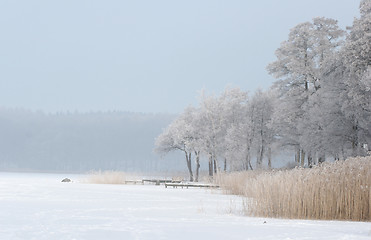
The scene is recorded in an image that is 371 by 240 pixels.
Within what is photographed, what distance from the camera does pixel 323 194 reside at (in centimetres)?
1092

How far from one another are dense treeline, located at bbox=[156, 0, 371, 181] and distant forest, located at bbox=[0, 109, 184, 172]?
78920 millimetres

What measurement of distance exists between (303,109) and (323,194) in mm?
19224

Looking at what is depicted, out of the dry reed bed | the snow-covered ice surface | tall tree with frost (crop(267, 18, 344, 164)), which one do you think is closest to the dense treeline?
tall tree with frost (crop(267, 18, 344, 164))

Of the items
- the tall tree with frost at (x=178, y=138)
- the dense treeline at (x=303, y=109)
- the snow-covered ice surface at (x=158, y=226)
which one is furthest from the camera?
the tall tree with frost at (x=178, y=138)

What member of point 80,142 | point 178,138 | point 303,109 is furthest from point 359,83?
point 80,142

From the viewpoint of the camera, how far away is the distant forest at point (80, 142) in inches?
5148

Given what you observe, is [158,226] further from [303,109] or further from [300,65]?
[300,65]

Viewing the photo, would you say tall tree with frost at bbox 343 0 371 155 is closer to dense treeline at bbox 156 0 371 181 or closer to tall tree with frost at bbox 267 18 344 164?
dense treeline at bbox 156 0 371 181

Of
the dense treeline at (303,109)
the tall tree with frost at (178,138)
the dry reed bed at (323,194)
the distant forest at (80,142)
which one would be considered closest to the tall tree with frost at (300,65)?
the dense treeline at (303,109)

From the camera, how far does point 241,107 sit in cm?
4234

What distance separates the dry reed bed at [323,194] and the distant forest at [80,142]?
110 meters

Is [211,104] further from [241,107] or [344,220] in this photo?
[344,220]

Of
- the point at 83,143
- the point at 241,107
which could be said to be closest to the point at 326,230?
the point at 241,107

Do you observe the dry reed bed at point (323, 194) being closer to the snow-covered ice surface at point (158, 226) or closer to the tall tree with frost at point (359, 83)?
the snow-covered ice surface at point (158, 226)
